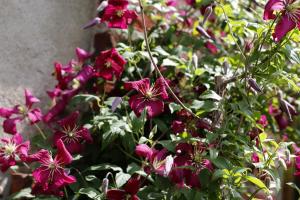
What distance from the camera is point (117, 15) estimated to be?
4.92 ft

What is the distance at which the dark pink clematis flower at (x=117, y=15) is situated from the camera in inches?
58.7

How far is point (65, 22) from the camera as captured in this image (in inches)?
72.3

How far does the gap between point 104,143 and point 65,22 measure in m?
0.59

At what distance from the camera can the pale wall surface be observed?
1.69m

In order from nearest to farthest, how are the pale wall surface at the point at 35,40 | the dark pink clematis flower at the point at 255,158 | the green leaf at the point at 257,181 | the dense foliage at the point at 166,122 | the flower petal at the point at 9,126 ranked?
1. the green leaf at the point at 257,181
2. the dense foliage at the point at 166,122
3. the dark pink clematis flower at the point at 255,158
4. the flower petal at the point at 9,126
5. the pale wall surface at the point at 35,40

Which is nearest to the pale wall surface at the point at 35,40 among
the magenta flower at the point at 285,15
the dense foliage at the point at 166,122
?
the dense foliage at the point at 166,122

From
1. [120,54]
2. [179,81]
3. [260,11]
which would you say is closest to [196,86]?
[179,81]

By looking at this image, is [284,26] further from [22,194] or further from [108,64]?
[22,194]

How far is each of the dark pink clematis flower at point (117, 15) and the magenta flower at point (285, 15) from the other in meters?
A: 0.43

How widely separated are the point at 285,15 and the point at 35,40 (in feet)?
2.90

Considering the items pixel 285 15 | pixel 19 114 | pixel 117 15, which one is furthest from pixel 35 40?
pixel 285 15

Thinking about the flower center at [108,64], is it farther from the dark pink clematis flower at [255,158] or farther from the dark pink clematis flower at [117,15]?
the dark pink clematis flower at [255,158]

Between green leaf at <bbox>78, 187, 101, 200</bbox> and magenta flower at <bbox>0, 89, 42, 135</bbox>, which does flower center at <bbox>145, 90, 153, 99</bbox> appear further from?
magenta flower at <bbox>0, 89, 42, 135</bbox>

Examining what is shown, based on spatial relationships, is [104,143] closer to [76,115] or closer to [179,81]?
[76,115]
